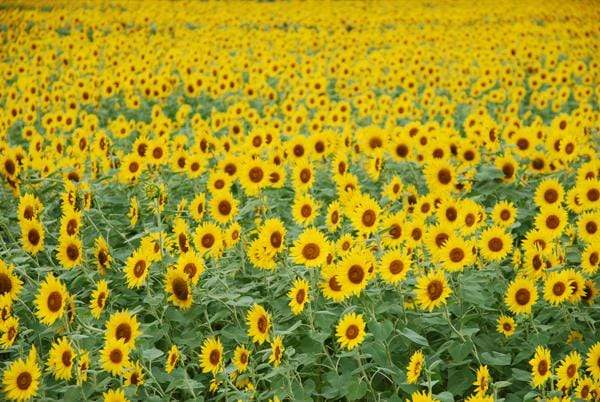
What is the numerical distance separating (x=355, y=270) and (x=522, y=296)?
3.02 feet

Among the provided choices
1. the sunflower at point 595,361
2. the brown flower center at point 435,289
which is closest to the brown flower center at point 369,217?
the brown flower center at point 435,289

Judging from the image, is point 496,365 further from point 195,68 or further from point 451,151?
point 195,68

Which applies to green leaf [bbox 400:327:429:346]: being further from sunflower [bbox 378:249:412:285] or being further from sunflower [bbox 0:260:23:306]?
sunflower [bbox 0:260:23:306]

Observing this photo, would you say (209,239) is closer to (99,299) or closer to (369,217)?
(99,299)

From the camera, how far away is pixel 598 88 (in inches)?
399

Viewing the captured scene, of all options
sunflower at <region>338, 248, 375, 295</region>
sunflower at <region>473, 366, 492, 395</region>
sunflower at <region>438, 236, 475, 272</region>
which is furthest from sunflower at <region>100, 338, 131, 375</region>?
sunflower at <region>438, 236, 475, 272</region>

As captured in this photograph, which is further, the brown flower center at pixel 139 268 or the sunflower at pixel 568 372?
the brown flower center at pixel 139 268

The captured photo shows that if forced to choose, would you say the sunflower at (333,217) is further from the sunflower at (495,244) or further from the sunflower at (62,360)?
the sunflower at (62,360)

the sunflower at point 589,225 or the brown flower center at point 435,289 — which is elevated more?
the sunflower at point 589,225

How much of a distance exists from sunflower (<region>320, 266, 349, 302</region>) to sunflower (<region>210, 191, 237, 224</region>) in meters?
1.05

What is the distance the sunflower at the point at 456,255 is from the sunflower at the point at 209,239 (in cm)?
134

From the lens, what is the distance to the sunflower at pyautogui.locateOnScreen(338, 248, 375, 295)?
128 inches

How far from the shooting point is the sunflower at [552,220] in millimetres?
3898

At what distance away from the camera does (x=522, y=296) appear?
336 centimetres
